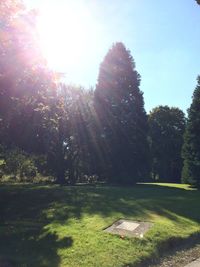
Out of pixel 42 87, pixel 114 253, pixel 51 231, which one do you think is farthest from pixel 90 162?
pixel 114 253

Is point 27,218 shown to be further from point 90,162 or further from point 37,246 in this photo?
point 90,162

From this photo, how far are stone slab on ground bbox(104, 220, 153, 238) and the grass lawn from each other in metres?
0.23

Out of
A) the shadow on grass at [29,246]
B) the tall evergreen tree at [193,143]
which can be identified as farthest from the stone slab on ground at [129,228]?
the tall evergreen tree at [193,143]

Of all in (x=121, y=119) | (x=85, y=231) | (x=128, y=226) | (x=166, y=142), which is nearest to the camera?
(x=85, y=231)

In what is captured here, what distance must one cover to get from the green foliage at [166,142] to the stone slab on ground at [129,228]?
5203 cm

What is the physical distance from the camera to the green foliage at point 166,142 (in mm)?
65875

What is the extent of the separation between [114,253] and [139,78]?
1389 inches

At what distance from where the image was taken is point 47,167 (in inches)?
1858

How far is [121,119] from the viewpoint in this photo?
42094 mm

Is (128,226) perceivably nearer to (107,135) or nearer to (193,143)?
(193,143)

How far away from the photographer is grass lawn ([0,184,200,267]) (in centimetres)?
960

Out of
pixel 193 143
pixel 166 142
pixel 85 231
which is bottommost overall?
pixel 85 231

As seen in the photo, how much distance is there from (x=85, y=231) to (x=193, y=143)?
2752 centimetres

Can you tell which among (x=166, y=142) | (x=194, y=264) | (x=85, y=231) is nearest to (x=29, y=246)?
(x=85, y=231)
